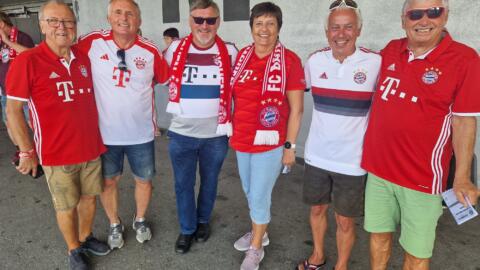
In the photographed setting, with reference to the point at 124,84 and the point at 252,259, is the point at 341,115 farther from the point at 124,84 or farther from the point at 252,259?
the point at 124,84

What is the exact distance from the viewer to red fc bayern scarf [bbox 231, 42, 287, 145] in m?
2.18

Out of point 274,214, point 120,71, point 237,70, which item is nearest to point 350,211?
point 237,70

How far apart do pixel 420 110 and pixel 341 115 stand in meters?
0.44

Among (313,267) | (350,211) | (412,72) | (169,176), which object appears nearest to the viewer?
(412,72)

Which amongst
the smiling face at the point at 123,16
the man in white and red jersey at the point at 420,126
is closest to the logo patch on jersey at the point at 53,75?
the smiling face at the point at 123,16

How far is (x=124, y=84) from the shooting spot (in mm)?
2459

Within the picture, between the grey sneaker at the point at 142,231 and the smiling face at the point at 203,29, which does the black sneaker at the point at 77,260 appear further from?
the smiling face at the point at 203,29

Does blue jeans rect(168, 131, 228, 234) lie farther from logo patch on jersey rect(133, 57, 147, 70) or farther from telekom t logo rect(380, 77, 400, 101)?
telekom t logo rect(380, 77, 400, 101)

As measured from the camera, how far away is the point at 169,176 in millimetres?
4473

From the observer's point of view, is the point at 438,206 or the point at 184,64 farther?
the point at 184,64

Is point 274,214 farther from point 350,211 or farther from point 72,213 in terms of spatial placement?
point 72,213

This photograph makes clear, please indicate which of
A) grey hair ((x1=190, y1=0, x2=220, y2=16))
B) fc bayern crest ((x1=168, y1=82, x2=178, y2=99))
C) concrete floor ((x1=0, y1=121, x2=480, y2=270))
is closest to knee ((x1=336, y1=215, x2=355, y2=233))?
concrete floor ((x1=0, y1=121, x2=480, y2=270))

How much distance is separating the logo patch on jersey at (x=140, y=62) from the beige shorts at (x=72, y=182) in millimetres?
737

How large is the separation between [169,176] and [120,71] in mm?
2276
